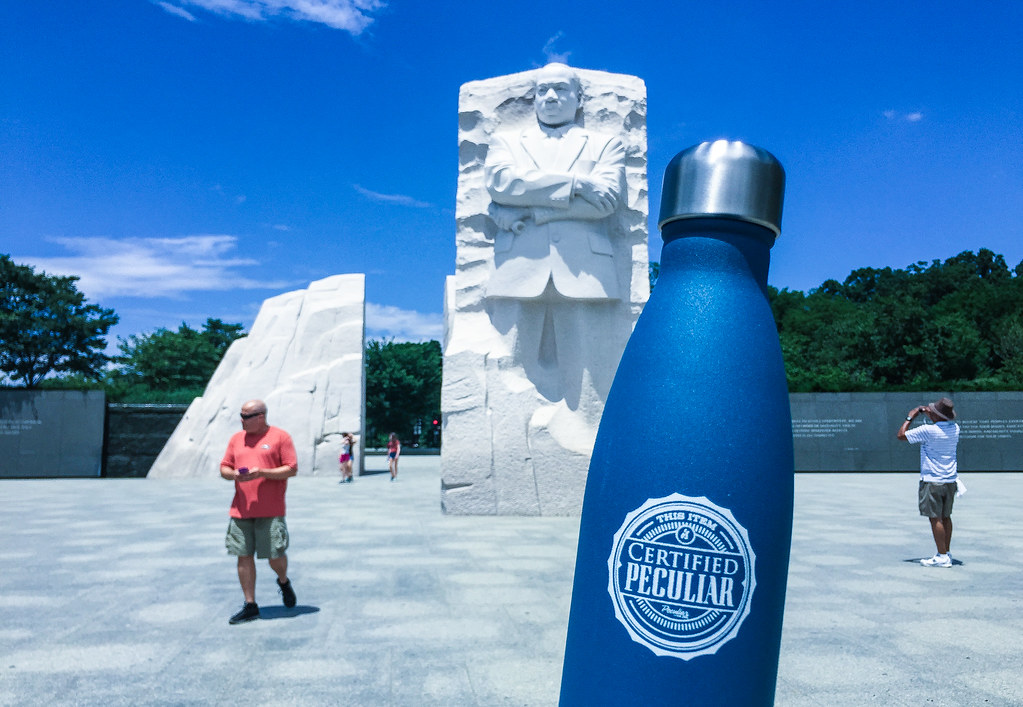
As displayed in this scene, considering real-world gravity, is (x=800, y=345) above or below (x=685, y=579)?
above

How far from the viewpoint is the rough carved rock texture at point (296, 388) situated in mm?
16016

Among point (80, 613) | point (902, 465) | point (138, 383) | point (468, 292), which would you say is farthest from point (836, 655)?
point (138, 383)

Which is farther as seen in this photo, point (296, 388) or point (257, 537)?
point (296, 388)

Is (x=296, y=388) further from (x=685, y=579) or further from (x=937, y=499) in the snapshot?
(x=685, y=579)

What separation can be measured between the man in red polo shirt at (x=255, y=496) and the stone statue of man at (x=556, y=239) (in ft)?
17.0

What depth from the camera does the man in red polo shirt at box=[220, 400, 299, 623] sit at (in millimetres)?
4625

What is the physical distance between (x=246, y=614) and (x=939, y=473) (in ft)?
17.8

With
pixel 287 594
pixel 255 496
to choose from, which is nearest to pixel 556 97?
pixel 255 496

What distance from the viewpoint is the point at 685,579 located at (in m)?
1.44

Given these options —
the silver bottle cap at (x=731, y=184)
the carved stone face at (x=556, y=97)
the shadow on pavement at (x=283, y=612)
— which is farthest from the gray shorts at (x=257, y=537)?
the carved stone face at (x=556, y=97)

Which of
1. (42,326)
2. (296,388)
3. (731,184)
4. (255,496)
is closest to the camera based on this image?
(731,184)

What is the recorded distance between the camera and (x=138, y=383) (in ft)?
127

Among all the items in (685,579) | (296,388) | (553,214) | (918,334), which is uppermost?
(918,334)

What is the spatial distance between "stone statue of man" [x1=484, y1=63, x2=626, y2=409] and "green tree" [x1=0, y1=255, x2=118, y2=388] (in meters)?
17.8
